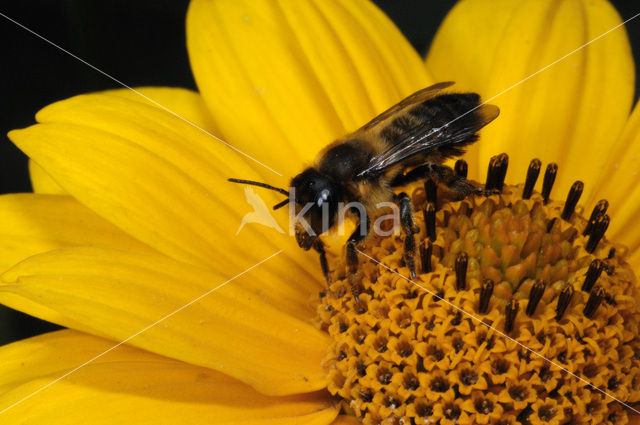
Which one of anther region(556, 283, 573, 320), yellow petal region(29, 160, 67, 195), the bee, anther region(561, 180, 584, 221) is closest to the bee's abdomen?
the bee

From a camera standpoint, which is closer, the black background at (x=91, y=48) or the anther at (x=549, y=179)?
the anther at (x=549, y=179)

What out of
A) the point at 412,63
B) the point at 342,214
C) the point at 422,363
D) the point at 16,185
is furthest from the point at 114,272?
the point at 16,185

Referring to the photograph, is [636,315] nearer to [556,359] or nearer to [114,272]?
[556,359]

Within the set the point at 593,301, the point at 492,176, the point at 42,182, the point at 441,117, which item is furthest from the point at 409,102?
the point at 42,182

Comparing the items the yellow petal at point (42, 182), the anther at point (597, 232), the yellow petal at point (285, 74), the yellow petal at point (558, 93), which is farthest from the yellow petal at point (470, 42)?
the yellow petal at point (42, 182)

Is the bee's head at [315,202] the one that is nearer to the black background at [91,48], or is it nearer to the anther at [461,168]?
the anther at [461,168]

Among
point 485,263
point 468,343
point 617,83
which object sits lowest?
point 468,343

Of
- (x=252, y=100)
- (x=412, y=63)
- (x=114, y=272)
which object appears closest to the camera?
(x=114, y=272)
